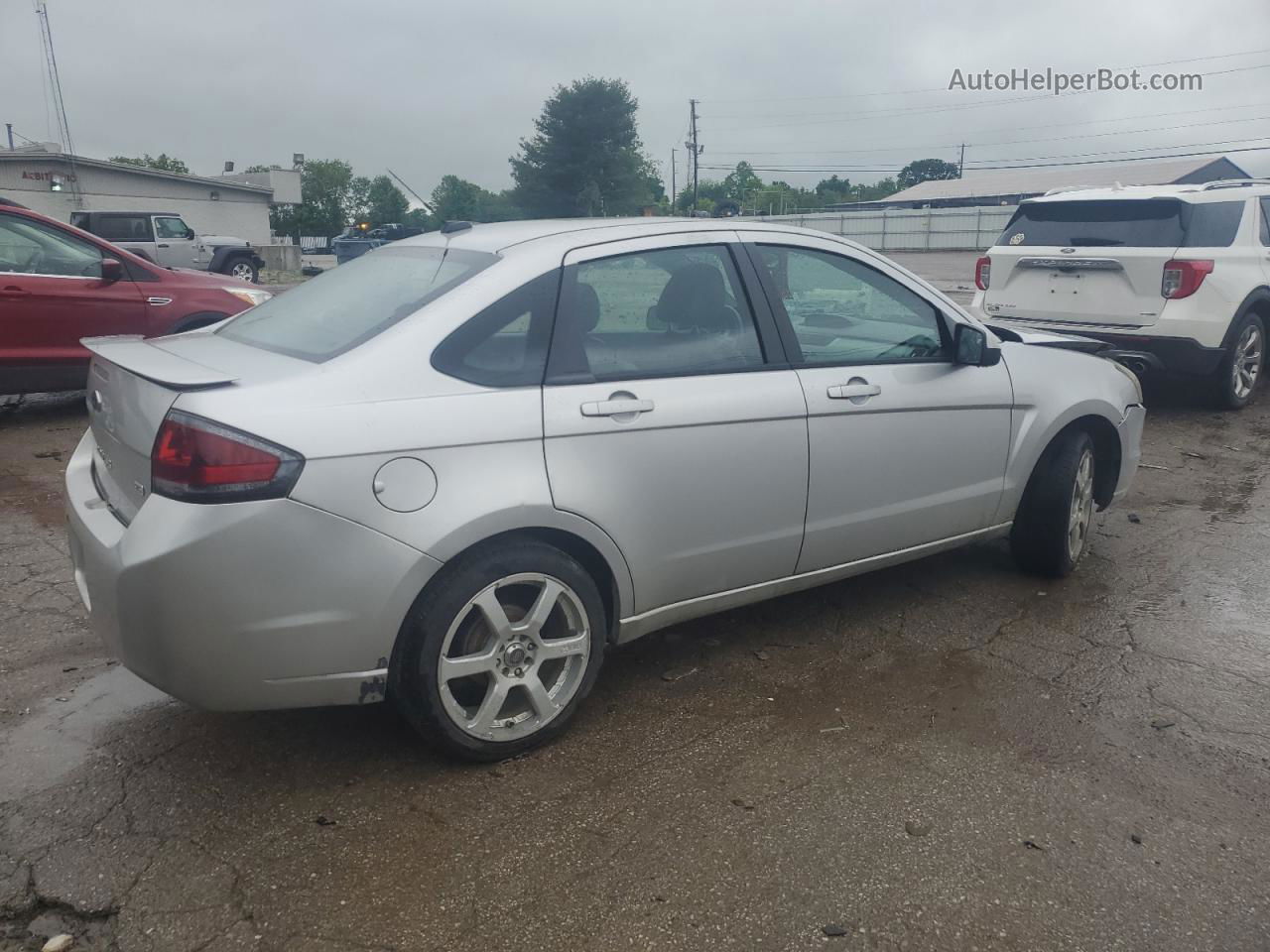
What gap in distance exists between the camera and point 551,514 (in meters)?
3.02

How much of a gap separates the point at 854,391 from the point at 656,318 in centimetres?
79

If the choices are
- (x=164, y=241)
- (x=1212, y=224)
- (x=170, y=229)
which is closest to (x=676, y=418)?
(x=1212, y=224)

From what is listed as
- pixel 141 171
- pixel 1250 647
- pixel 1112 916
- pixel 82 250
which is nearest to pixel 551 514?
pixel 1112 916

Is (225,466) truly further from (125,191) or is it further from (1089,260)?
(125,191)

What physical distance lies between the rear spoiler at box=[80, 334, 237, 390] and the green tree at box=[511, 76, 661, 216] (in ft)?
42.2

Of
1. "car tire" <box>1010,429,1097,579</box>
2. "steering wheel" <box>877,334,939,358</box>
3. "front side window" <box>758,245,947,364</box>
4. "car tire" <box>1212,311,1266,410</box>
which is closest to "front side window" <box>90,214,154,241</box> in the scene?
"car tire" <box>1212,311,1266,410</box>

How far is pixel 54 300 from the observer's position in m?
7.58

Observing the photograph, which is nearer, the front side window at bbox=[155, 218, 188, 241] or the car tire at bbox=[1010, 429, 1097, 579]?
the car tire at bbox=[1010, 429, 1097, 579]

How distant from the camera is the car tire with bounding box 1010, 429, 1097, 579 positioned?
4551mm

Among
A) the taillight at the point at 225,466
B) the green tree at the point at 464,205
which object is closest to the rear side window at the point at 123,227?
the green tree at the point at 464,205

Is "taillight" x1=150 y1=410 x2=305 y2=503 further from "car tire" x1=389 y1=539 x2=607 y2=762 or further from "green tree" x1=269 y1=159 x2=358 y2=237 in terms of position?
"green tree" x1=269 y1=159 x2=358 y2=237

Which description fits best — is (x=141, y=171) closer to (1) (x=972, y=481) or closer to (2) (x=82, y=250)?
(2) (x=82, y=250)

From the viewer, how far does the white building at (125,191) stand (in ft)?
127

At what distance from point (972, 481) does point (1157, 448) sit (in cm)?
391
